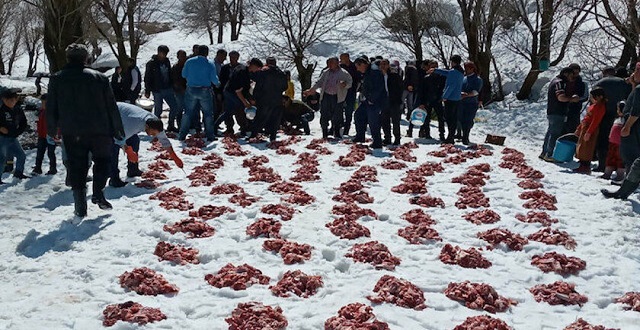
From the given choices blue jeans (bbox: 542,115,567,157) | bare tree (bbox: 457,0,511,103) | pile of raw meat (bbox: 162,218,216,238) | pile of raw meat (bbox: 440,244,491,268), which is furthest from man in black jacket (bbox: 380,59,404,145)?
bare tree (bbox: 457,0,511,103)

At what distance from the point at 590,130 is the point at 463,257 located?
16.7 ft

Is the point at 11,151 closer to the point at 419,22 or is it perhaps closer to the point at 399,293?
the point at 399,293

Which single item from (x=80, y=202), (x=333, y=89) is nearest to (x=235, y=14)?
(x=333, y=89)

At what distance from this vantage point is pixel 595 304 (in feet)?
18.2

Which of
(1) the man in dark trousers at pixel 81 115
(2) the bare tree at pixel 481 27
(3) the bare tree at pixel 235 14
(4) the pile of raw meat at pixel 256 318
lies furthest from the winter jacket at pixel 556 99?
(3) the bare tree at pixel 235 14

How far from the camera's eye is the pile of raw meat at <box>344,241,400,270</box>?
6332mm

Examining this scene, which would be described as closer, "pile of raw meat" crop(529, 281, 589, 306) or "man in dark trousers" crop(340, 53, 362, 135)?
"pile of raw meat" crop(529, 281, 589, 306)

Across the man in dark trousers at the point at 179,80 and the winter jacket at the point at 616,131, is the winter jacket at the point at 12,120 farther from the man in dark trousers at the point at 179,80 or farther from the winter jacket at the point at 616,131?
the winter jacket at the point at 616,131

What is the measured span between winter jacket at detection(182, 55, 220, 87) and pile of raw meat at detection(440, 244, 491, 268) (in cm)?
758

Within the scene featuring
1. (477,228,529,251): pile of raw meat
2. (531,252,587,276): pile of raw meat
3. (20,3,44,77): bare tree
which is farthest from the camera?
(20,3,44,77): bare tree

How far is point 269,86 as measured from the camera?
1299 centimetres

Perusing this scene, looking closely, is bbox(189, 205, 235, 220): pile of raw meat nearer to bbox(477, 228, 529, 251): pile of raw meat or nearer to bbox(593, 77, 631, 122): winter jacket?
bbox(477, 228, 529, 251): pile of raw meat

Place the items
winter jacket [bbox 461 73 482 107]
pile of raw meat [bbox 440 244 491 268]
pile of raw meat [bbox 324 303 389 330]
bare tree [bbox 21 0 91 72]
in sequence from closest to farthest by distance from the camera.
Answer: pile of raw meat [bbox 324 303 389 330], pile of raw meat [bbox 440 244 491 268], winter jacket [bbox 461 73 482 107], bare tree [bbox 21 0 91 72]

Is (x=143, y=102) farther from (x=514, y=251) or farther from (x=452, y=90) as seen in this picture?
(x=514, y=251)
